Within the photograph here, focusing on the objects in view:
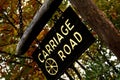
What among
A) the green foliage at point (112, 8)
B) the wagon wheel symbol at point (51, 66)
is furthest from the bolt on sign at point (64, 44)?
the green foliage at point (112, 8)

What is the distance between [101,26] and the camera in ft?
11.0

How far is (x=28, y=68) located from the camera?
7.55 m

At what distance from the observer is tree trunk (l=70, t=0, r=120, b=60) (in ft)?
10.9

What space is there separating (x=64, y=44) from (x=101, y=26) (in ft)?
1.57

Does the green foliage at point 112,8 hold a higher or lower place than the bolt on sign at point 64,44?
higher

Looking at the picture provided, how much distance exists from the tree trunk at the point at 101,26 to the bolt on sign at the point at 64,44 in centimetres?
12

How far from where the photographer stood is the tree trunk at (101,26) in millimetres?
3322

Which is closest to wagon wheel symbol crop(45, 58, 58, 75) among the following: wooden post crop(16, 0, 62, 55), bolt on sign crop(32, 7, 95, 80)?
bolt on sign crop(32, 7, 95, 80)

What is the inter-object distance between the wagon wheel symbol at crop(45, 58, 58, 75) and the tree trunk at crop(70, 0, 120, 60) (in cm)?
67

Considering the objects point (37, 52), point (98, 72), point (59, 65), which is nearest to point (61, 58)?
point (59, 65)

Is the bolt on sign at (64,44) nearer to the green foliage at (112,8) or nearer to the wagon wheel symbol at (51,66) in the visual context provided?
the wagon wheel symbol at (51,66)

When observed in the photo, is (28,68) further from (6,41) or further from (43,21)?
(43,21)

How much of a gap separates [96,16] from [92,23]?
0.30 ft

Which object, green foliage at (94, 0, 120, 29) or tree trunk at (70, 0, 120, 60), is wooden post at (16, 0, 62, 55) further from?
green foliage at (94, 0, 120, 29)
